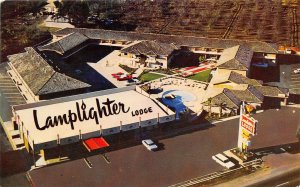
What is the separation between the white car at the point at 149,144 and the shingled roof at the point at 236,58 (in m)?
24.4

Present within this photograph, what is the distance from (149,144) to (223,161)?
9134 mm

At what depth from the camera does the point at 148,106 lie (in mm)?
52375

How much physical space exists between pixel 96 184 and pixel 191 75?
121 ft

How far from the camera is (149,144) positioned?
48.6 meters

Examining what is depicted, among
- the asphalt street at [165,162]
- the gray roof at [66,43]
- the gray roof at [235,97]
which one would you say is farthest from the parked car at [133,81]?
the asphalt street at [165,162]

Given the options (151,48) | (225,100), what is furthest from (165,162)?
(151,48)

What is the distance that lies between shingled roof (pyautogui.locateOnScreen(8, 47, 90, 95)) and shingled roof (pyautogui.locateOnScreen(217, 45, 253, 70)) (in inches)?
977

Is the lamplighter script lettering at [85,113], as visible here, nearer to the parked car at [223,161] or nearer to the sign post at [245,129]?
the parked car at [223,161]

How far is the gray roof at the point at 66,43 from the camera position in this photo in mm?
75875

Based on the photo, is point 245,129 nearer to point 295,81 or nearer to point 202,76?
point 202,76

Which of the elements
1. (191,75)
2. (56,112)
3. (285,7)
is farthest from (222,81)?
(285,7)

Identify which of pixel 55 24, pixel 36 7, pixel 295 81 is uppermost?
pixel 36 7

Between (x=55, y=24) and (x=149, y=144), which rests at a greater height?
(x=55, y=24)

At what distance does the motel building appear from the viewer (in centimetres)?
4572
